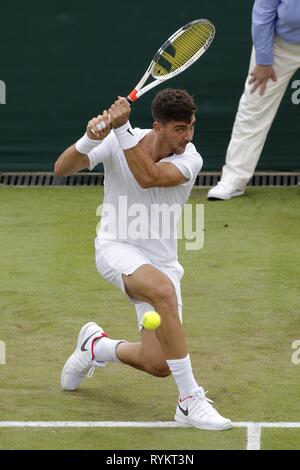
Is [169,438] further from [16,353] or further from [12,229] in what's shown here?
[12,229]

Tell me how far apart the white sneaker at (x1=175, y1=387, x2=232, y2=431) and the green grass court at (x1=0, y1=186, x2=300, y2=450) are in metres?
0.06

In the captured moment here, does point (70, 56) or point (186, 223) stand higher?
point (70, 56)

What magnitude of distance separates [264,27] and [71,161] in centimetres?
396

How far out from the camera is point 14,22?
11.3 m

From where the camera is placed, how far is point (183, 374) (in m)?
6.20

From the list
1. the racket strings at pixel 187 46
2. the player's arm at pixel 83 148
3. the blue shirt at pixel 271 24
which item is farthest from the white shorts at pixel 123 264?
the blue shirt at pixel 271 24

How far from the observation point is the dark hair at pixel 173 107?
6.32 metres

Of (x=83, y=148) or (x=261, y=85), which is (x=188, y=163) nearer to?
(x=83, y=148)

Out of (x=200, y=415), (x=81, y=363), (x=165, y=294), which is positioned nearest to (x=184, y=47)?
(x=165, y=294)

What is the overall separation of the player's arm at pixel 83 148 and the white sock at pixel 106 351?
913 millimetres

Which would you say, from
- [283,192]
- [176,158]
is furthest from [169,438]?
[283,192]

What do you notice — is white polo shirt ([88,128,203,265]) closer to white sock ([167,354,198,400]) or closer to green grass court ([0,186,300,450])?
white sock ([167,354,198,400])

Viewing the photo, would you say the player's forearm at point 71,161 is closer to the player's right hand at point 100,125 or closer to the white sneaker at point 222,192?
the player's right hand at point 100,125

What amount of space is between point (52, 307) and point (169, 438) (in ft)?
7.55
